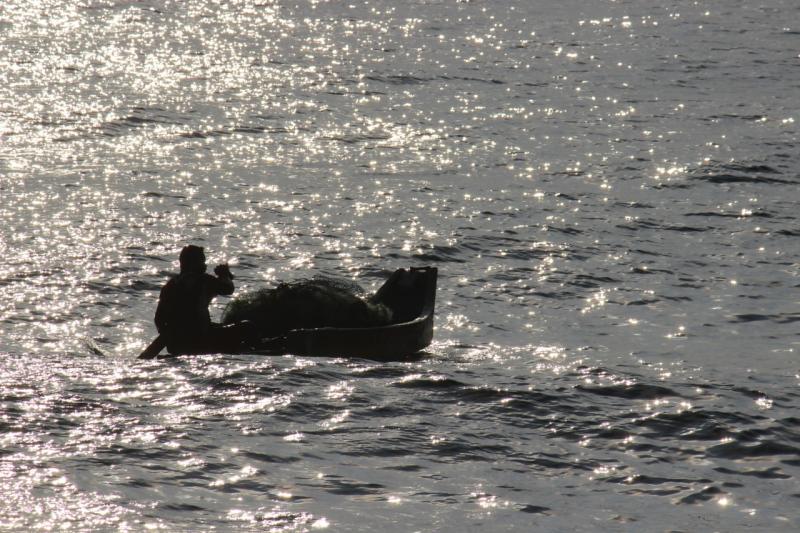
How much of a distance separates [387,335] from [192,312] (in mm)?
2565

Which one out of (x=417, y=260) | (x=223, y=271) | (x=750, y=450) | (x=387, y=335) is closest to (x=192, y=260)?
A: (x=223, y=271)

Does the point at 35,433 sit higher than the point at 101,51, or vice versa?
the point at 101,51

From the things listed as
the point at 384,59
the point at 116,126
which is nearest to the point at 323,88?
the point at 384,59

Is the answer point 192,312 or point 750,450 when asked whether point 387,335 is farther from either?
point 750,450

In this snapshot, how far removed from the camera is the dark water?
12.4 meters

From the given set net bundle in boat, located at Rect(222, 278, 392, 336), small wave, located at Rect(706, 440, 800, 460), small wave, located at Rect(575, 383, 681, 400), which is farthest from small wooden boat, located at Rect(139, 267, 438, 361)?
small wave, located at Rect(706, 440, 800, 460)

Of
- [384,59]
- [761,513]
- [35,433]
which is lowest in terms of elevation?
[761,513]

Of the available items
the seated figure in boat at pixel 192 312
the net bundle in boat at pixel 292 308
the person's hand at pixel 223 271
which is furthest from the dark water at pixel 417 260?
the person's hand at pixel 223 271

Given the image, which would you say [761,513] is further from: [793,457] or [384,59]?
[384,59]

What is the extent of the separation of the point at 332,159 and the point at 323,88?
9395 millimetres

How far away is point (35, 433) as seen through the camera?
42.9 ft

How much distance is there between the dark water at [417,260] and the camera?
12.4 m

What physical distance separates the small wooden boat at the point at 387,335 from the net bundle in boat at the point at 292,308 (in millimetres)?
341

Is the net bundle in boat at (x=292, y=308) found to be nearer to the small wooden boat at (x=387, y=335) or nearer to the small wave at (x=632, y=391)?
the small wooden boat at (x=387, y=335)
